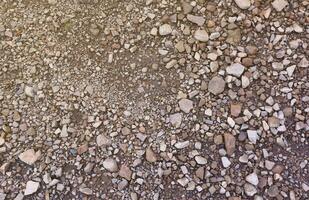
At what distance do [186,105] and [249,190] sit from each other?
42 cm

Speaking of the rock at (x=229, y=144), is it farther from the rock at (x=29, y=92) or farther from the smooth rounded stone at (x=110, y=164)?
the rock at (x=29, y=92)

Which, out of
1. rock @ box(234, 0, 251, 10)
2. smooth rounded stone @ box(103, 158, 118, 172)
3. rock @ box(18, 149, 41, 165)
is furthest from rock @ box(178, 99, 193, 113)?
rock @ box(18, 149, 41, 165)

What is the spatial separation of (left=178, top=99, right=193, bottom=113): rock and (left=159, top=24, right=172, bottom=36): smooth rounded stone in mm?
311

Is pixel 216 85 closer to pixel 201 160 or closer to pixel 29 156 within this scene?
pixel 201 160

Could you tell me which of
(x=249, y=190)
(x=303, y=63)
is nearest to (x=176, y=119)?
(x=249, y=190)

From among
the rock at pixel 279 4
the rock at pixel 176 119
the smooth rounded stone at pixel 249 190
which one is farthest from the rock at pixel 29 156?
the rock at pixel 279 4

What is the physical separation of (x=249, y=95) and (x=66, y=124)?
76cm

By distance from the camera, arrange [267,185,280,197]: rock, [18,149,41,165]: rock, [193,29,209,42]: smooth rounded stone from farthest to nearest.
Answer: [193,29,209,42]: smooth rounded stone
[18,149,41,165]: rock
[267,185,280,197]: rock

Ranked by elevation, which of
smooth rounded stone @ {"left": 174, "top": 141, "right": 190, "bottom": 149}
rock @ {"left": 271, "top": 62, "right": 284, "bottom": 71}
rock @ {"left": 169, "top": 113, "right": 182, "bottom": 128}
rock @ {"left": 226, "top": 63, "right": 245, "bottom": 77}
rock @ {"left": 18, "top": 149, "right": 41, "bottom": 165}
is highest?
rock @ {"left": 271, "top": 62, "right": 284, "bottom": 71}

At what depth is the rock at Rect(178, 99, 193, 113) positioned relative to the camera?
2.00m

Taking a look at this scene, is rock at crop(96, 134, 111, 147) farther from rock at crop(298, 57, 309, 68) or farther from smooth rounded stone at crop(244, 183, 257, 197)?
rock at crop(298, 57, 309, 68)

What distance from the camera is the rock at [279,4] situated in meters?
2.09

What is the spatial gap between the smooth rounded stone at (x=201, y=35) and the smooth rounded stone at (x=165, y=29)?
0.11 meters

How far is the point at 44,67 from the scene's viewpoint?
2.11 m
